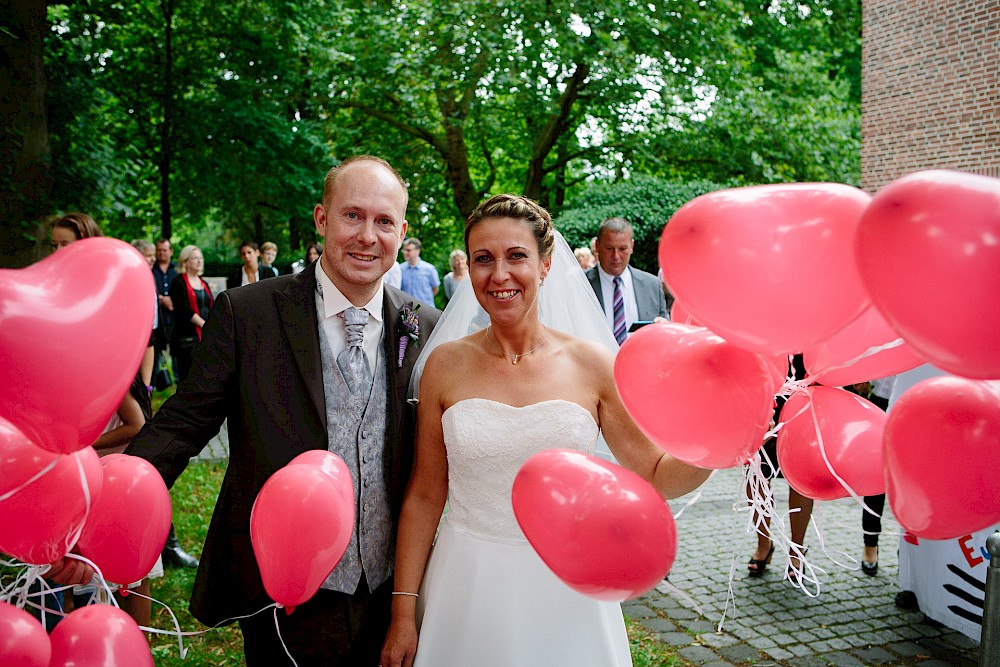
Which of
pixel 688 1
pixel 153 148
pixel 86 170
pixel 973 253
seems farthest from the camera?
pixel 153 148

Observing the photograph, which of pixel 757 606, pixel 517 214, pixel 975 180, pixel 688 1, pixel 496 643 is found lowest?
pixel 757 606

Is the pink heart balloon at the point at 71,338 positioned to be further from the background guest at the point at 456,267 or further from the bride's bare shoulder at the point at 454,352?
the background guest at the point at 456,267

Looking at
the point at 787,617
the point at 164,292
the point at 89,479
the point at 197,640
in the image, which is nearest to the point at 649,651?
the point at 787,617

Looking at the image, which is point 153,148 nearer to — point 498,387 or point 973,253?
point 498,387

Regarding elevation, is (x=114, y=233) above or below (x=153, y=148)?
below

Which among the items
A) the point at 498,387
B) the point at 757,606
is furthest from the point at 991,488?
the point at 757,606

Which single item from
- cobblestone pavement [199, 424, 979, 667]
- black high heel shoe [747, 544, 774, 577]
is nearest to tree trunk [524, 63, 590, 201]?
cobblestone pavement [199, 424, 979, 667]

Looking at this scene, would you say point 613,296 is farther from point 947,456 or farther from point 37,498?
point 37,498

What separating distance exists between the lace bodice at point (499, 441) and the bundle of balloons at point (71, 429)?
1023mm

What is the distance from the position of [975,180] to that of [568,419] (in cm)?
153

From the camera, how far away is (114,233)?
16.9 meters

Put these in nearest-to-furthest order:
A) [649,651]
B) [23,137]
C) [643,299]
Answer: [649,651]
[643,299]
[23,137]

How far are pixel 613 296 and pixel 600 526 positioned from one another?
4.98 m

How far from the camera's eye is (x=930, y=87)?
38.8 ft
